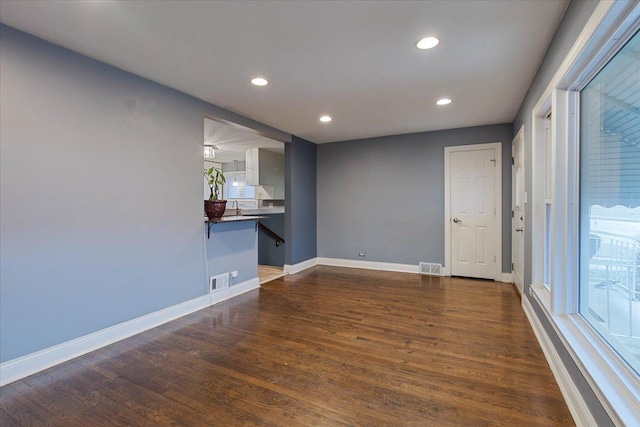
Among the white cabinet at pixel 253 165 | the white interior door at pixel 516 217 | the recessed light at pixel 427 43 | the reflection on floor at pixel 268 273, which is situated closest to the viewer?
the recessed light at pixel 427 43

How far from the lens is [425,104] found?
3.76 meters

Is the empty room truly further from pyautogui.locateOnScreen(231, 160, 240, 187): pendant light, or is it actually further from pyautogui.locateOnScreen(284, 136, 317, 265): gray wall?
pyautogui.locateOnScreen(231, 160, 240, 187): pendant light

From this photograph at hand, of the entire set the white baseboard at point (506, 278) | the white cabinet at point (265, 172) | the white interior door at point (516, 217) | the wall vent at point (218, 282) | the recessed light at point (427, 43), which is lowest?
the white baseboard at point (506, 278)

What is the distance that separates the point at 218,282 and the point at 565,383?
342 centimetres

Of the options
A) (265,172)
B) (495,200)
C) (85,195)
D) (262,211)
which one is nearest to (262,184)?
(265,172)

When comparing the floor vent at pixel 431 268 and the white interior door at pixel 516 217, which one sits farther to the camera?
the floor vent at pixel 431 268

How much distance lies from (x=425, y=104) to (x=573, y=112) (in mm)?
1924

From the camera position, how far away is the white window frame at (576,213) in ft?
4.24

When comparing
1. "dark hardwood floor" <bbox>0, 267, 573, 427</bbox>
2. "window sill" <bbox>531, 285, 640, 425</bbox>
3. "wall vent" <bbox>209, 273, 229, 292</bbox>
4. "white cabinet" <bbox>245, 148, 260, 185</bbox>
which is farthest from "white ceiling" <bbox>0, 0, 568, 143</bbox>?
"white cabinet" <bbox>245, 148, 260, 185</bbox>

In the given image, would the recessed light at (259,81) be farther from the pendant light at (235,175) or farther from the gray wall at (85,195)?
the pendant light at (235,175)

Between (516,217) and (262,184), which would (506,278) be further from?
(262,184)

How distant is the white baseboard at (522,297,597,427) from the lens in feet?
5.27

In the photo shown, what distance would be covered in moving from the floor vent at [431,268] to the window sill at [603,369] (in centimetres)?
311

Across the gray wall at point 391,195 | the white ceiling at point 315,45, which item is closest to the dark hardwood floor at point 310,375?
the gray wall at point 391,195
